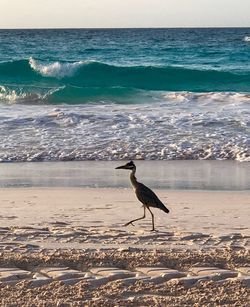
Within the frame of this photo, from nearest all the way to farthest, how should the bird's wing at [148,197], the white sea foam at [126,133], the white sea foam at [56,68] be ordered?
the bird's wing at [148,197]
the white sea foam at [126,133]
the white sea foam at [56,68]

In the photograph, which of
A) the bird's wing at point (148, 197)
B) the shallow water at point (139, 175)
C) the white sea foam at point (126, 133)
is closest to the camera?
the bird's wing at point (148, 197)

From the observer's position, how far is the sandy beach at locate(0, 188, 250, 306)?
5.19 meters

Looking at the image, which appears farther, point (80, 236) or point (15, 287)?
point (80, 236)

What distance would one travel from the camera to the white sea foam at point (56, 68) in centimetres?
3003

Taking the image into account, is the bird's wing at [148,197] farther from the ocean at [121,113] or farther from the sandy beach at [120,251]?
the ocean at [121,113]

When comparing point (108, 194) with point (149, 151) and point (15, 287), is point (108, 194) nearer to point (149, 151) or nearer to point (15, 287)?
point (149, 151)

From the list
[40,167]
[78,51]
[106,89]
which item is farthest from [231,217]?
[78,51]

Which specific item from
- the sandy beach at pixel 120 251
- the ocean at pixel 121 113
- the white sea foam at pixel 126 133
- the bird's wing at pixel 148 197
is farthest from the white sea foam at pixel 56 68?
the bird's wing at pixel 148 197

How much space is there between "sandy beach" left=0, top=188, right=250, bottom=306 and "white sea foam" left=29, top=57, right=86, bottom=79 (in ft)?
68.8

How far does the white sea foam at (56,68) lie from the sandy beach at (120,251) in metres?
21.0

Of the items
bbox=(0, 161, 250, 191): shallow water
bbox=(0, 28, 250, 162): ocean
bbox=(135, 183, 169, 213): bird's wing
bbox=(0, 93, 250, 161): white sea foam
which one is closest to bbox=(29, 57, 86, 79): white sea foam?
bbox=(0, 28, 250, 162): ocean

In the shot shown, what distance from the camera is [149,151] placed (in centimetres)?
1266

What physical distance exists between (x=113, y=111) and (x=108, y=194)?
8.10m

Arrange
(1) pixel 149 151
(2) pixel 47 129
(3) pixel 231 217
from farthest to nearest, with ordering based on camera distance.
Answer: (2) pixel 47 129 < (1) pixel 149 151 < (3) pixel 231 217
